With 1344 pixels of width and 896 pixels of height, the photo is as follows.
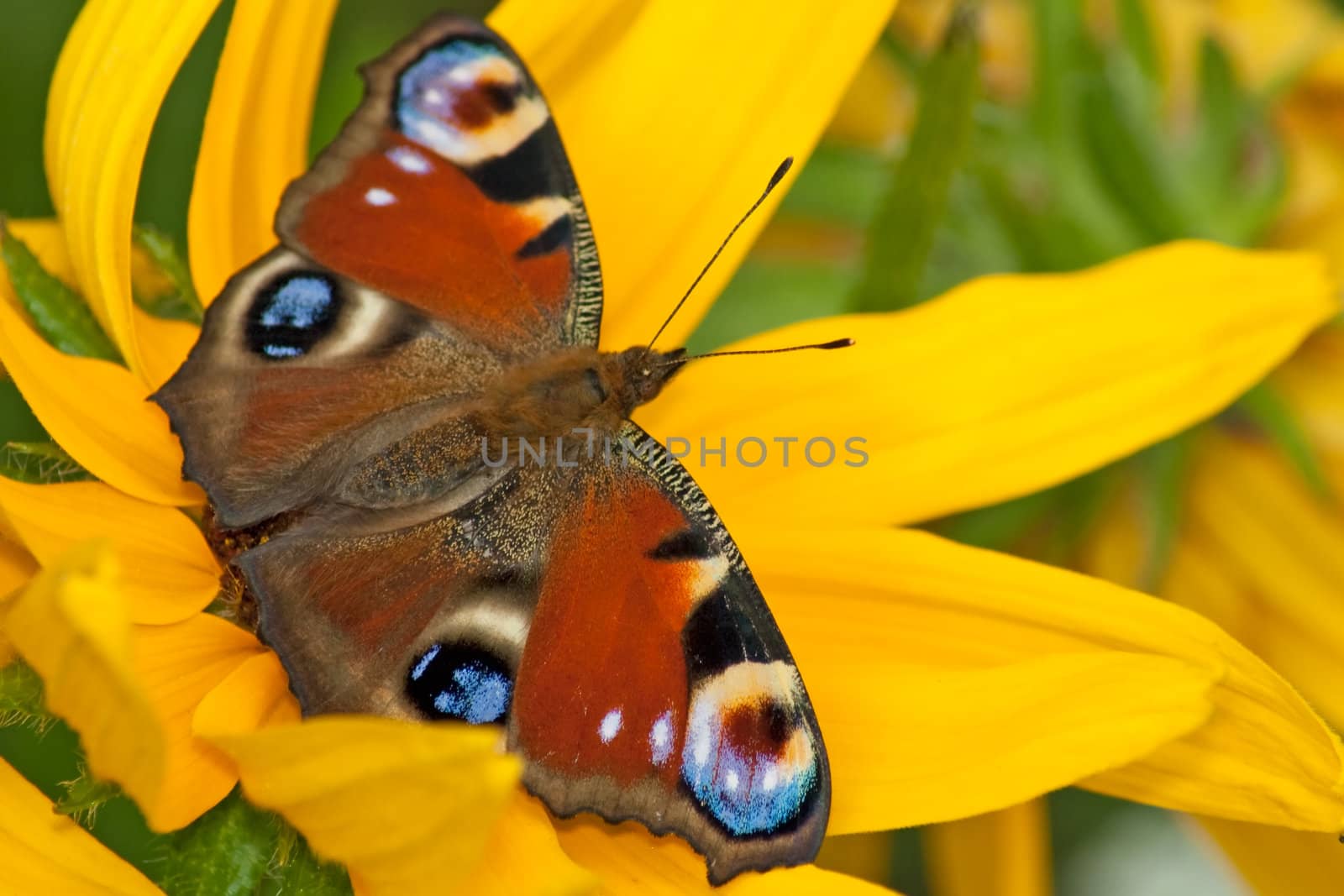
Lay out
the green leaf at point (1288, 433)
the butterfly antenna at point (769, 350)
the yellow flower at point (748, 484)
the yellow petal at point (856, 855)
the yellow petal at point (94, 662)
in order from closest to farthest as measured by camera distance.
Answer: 1. the yellow petal at point (94, 662)
2. the yellow flower at point (748, 484)
3. the butterfly antenna at point (769, 350)
4. the green leaf at point (1288, 433)
5. the yellow petal at point (856, 855)

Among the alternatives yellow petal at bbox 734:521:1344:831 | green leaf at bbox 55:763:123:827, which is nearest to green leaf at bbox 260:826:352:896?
green leaf at bbox 55:763:123:827

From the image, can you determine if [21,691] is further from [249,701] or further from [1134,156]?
[1134,156]

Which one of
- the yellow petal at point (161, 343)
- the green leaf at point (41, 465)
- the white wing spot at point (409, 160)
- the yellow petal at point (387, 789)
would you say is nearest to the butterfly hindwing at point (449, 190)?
the white wing spot at point (409, 160)

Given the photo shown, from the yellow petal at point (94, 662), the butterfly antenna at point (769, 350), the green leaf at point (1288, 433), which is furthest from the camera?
the green leaf at point (1288, 433)

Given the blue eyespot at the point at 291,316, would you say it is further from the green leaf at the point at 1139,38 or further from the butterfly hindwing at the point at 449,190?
the green leaf at the point at 1139,38

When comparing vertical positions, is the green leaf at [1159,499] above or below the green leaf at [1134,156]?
below

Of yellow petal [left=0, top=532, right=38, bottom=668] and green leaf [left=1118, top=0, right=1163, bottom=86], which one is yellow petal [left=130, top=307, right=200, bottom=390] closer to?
yellow petal [left=0, top=532, right=38, bottom=668]
